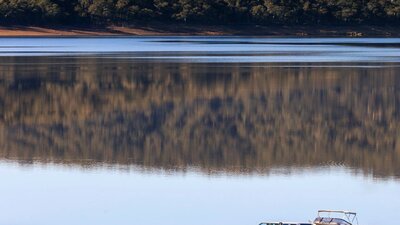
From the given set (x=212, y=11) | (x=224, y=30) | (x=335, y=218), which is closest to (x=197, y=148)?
(x=335, y=218)

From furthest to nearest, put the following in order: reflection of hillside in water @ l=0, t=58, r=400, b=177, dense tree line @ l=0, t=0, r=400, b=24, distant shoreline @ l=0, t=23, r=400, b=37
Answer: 1. dense tree line @ l=0, t=0, r=400, b=24
2. distant shoreline @ l=0, t=23, r=400, b=37
3. reflection of hillside in water @ l=0, t=58, r=400, b=177

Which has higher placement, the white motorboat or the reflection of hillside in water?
the white motorboat

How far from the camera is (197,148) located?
76.0ft

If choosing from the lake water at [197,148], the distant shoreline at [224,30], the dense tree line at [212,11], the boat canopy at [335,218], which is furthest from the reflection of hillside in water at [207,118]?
the dense tree line at [212,11]

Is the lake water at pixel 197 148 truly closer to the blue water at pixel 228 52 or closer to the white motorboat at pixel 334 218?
the white motorboat at pixel 334 218

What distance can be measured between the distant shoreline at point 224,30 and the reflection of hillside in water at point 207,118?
71.7 metres

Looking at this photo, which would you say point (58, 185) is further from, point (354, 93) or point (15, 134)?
point (354, 93)

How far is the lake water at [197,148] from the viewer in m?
16.9

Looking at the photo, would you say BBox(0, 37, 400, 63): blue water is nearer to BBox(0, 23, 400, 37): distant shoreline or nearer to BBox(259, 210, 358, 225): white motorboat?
BBox(0, 23, 400, 37): distant shoreline

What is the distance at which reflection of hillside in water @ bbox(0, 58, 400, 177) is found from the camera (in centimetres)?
2211

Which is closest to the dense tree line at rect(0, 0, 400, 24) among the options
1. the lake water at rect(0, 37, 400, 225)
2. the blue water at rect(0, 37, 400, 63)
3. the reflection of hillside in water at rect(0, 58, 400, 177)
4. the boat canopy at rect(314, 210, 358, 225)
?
the blue water at rect(0, 37, 400, 63)

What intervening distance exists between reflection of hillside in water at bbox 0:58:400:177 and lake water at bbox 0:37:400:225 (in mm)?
47

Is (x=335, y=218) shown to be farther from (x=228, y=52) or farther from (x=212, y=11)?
(x=212, y=11)

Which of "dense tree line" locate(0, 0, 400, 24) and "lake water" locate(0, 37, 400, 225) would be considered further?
"dense tree line" locate(0, 0, 400, 24)
